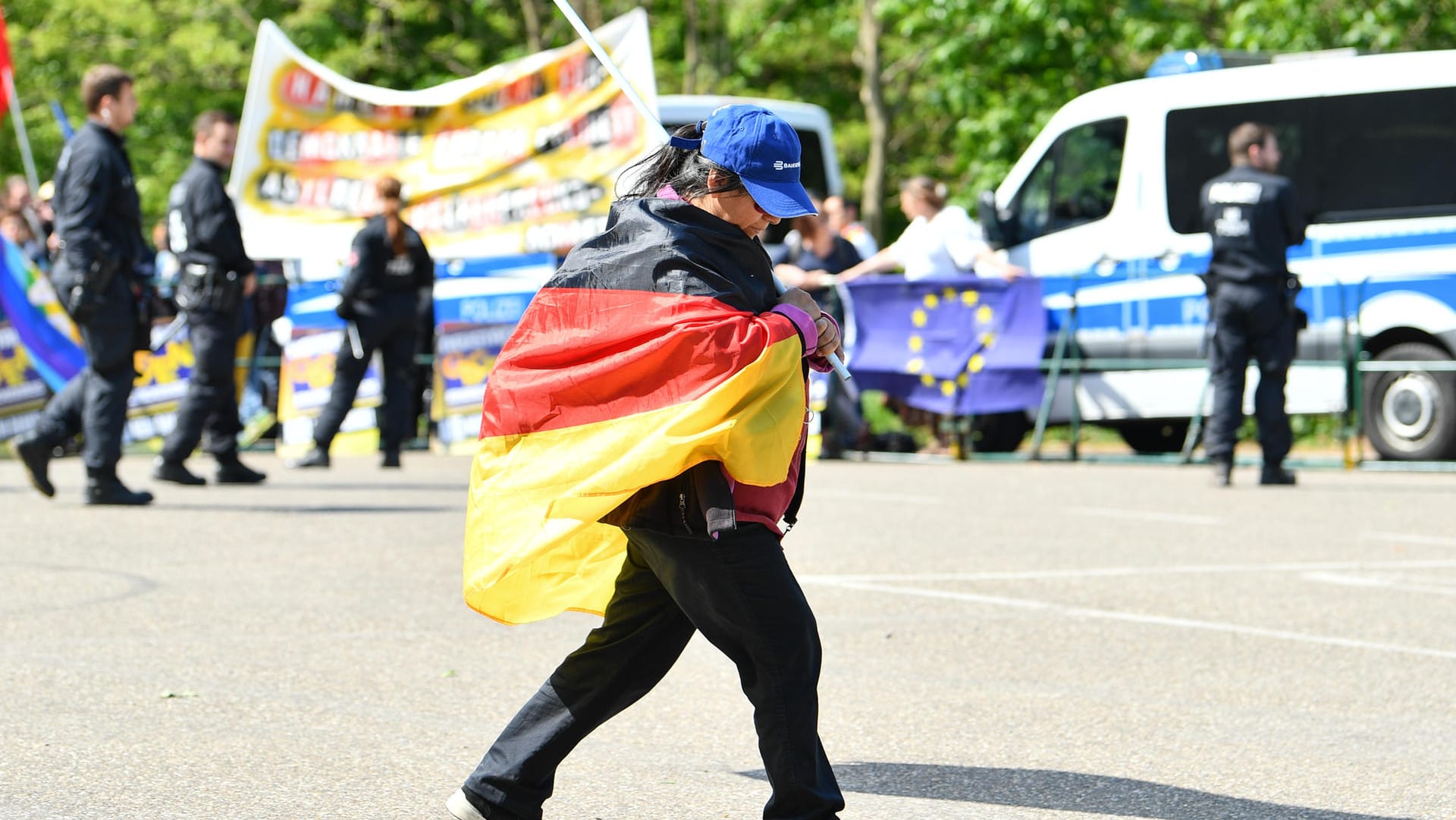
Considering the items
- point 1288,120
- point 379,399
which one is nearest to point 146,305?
point 379,399

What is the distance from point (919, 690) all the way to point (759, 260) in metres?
2.43

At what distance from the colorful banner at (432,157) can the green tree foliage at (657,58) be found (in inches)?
378

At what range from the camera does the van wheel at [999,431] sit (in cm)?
1584

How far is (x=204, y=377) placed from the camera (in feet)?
37.3

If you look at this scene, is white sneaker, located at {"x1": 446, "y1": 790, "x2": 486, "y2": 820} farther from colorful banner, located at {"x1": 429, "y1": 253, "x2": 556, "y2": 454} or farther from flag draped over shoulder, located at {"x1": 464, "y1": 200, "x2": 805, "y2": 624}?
colorful banner, located at {"x1": 429, "y1": 253, "x2": 556, "y2": 454}

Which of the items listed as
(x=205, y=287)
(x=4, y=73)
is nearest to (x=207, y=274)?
(x=205, y=287)

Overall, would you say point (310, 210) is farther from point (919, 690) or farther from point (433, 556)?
point (919, 690)

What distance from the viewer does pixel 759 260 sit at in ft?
13.2

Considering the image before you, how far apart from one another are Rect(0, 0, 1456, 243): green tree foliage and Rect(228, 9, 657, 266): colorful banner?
9594mm

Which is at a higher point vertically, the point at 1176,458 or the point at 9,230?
the point at 9,230

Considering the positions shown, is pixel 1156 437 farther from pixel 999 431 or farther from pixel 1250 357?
pixel 1250 357

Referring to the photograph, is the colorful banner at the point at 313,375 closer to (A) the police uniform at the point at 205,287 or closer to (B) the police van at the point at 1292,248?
(A) the police uniform at the point at 205,287

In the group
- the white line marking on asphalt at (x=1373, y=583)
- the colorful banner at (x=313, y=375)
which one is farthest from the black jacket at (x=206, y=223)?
the white line marking on asphalt at (x=1373, y=583)

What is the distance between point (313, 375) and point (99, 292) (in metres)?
5.42
